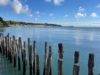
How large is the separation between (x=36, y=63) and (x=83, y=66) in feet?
26.0

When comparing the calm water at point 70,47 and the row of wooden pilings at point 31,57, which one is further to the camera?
the calm water at point 70,47

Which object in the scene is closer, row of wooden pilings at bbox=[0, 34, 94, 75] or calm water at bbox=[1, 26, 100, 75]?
row of wooden pilings at bbox=[0, 34, 94, 75]

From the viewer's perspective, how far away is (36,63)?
13.5m

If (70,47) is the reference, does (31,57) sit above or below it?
above

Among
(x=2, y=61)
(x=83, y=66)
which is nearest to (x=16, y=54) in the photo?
(x=2, y=61)

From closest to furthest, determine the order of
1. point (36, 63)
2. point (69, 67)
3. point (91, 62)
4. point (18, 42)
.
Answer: point (91, 62)
point (36, 63)
point (18, 42)
point (69, 67)

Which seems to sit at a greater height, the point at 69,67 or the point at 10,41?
the point at 10,41

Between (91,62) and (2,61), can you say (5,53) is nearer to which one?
(2,61)

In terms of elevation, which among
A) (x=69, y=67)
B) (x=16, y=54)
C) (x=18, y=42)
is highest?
(x=18, y=42)

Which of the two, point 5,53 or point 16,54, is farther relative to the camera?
point 5,53

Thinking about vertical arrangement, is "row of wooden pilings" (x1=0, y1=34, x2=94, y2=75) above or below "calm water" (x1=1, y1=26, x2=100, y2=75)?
above

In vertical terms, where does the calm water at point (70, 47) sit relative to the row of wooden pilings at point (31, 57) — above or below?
below

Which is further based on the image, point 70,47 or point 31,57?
point 70,47

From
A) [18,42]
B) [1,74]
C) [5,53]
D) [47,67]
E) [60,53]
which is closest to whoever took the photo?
[60,53]
